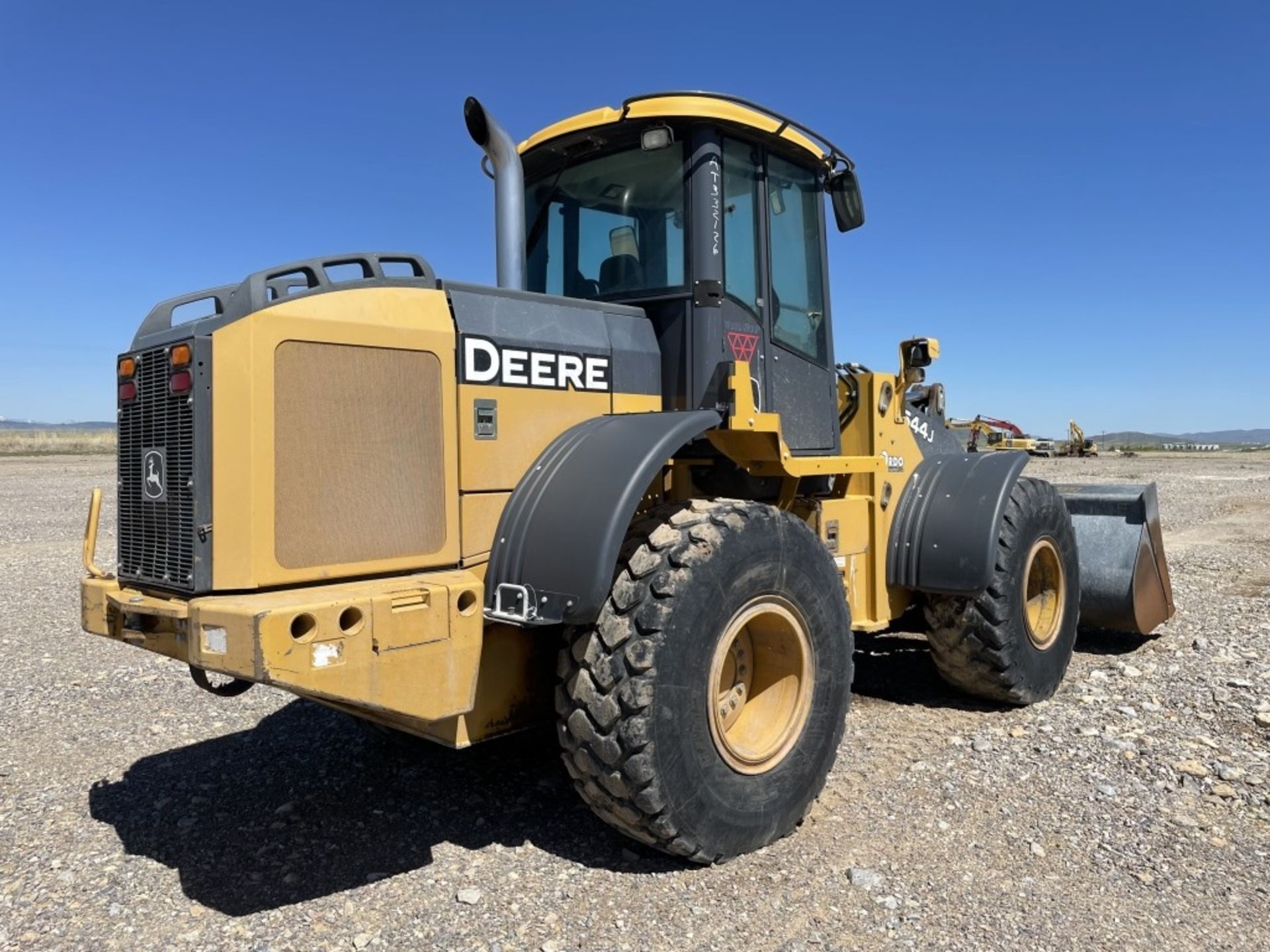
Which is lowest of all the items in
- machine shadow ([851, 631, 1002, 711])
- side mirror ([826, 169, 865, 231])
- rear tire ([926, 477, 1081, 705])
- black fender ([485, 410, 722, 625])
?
machine shadow ([851, 631, 1002, 711])

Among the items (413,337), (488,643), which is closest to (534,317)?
(413,337)

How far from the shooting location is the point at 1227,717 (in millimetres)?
4910

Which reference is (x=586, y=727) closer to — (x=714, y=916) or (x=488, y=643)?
(x=488, y=643)

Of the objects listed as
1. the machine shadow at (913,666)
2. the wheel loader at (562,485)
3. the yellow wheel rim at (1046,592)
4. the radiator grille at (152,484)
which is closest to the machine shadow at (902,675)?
the machine shadow at (913,666)

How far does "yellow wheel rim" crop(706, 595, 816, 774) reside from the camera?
11.9ft

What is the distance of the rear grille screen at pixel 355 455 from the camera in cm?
292

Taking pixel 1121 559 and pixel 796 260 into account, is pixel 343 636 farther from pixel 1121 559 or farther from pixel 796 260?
pixel 1121 559

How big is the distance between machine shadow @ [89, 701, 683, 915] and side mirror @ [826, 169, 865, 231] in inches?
121

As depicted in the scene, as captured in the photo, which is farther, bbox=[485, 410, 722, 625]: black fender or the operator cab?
the operator cab

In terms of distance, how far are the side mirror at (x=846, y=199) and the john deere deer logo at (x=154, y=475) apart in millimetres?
3440

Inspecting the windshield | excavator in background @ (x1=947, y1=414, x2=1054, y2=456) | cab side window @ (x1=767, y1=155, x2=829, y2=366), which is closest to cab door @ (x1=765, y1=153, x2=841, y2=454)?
cab side window @ (x1=767, y1=155, x2=829, y2=366)

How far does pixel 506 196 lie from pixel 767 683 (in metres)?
2.41

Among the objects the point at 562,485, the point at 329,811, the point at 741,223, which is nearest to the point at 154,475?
the point at 562,485

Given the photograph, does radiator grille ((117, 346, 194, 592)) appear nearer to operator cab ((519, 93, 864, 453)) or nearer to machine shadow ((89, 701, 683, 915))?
machine shadow ((89, 701, 683, 915))
